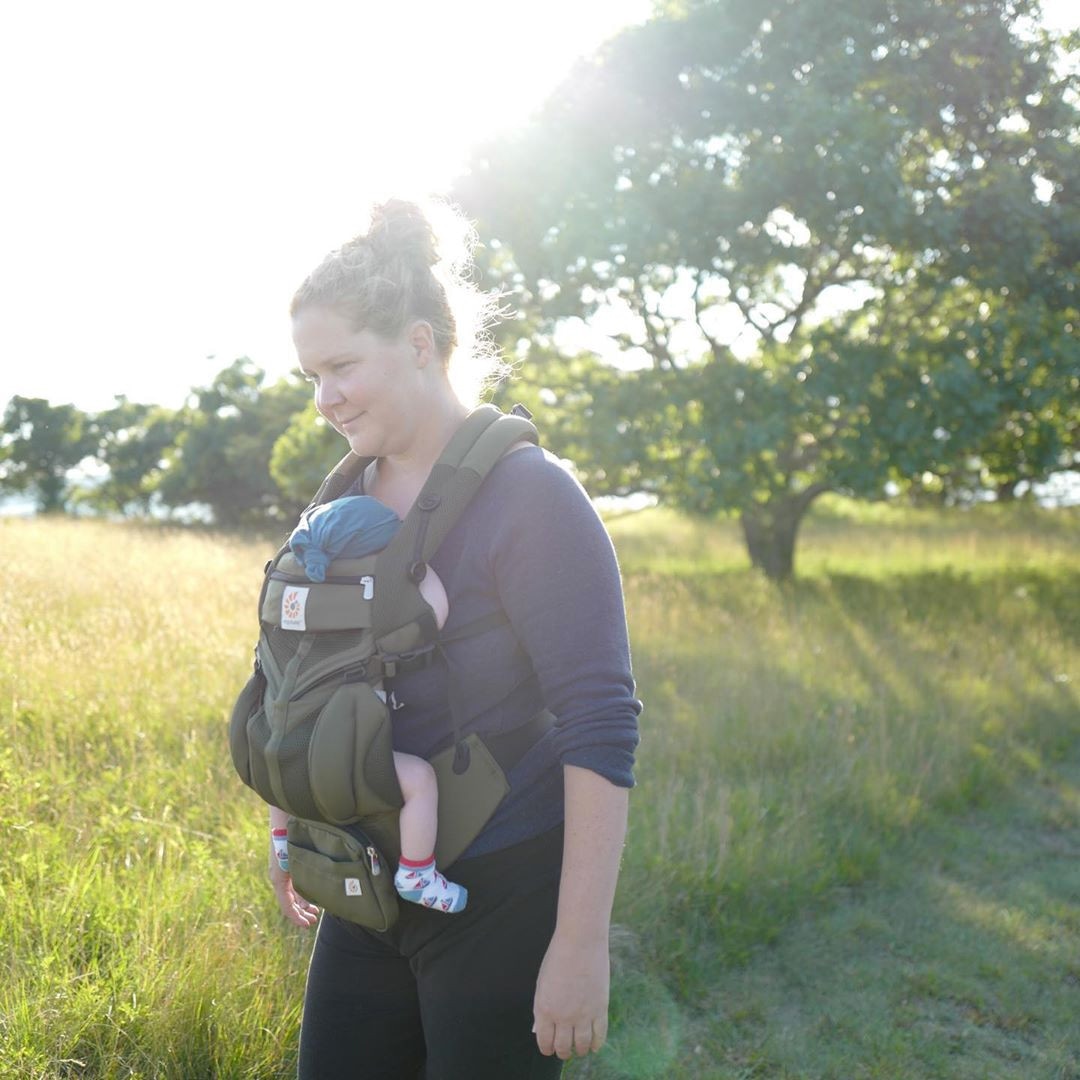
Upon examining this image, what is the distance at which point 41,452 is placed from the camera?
109ft

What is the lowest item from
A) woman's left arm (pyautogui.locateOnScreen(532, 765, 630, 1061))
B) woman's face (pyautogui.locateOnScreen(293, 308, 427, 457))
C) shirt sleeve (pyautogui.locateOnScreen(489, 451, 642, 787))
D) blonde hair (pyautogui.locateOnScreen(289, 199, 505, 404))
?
woman's left arm (pyautogui.locateOnScreen(532, 765, 630, 1061))

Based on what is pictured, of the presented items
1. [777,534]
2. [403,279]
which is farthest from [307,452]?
[403,279]

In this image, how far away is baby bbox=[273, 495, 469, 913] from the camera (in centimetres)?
165

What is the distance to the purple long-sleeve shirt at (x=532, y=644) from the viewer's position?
5.18 feet

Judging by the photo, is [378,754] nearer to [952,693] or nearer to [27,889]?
[27,889]

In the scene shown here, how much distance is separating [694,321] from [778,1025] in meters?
9.51

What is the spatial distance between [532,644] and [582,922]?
415 millimetres

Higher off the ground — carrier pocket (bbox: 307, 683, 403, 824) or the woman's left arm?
carrier pocket (bbox: 307, 683, 403, 824)

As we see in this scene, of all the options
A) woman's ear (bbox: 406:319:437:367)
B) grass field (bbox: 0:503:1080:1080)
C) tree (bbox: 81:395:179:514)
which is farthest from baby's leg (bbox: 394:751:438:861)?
tree (bbox: 81:395:179:514)

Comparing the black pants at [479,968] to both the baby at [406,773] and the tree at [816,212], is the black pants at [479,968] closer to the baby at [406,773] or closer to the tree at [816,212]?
the baby at [406,773]

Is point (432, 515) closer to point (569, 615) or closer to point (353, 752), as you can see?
point (569, 615)

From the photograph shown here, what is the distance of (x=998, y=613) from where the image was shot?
10.4 metres

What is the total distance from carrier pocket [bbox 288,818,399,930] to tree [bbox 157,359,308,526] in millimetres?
22829

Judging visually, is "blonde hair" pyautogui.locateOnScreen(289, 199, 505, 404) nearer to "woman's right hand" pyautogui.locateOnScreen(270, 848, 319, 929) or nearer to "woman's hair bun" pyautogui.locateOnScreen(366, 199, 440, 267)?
"woman's hair bun" pyautogui.locateOnScreen(366, 199, 440, 267)
